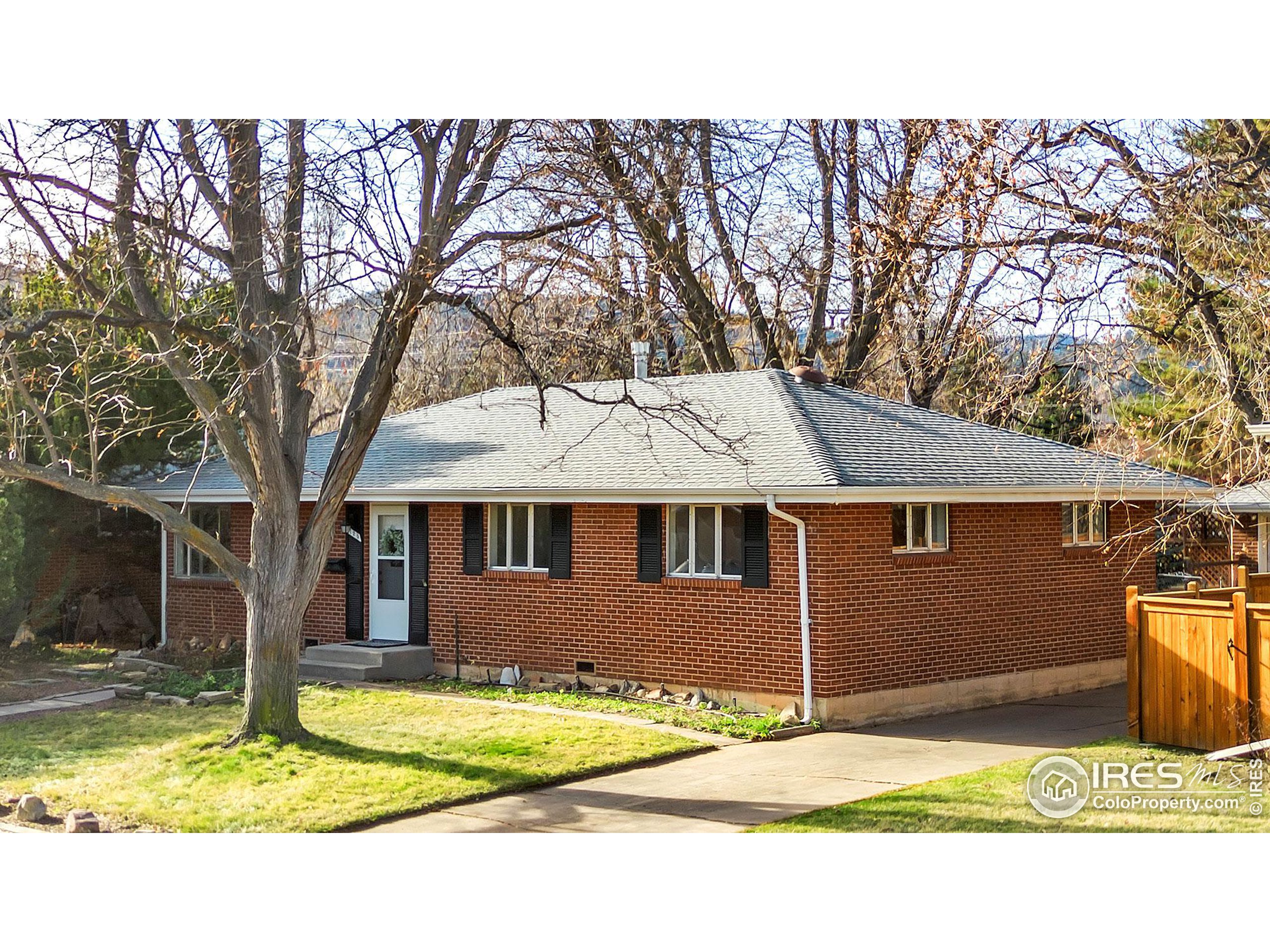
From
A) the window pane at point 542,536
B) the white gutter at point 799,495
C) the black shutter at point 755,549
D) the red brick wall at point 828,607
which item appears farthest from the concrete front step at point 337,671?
the black shutter at point 755,549

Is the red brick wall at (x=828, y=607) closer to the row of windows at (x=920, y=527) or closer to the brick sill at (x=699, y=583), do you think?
the brick sill at (x=699, y=583)

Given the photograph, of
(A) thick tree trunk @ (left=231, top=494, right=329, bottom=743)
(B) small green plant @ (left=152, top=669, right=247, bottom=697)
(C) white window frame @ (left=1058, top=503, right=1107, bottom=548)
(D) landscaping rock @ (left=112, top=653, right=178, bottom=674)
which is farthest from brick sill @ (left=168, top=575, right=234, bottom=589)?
(C) white window frame @ (left=1058, top=503, right=1107, bottom=548)

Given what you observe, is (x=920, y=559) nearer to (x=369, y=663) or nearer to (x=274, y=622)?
(x=274, y=622)

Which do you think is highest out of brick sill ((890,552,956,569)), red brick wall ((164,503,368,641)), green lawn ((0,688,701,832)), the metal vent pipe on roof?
the metal vent pipe on roof

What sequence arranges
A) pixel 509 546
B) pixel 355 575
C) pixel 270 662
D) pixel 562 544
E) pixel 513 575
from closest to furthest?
1. pixel 270 662
2. pixel 562 544
3. pixel 513 575
4. pixel 509 546
5. pixel 355 575

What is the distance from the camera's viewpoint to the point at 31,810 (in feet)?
34.4

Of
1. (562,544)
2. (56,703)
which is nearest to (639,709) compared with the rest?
(562,544)

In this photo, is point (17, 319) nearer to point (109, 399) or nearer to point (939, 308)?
point (109, 399)

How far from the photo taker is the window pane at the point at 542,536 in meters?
16.9

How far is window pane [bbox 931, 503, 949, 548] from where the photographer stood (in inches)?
608

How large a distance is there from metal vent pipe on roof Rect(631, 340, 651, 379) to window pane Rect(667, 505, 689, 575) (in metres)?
Result: 4.21

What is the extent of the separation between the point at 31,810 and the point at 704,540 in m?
7.81

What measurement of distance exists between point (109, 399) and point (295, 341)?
6.07 ft

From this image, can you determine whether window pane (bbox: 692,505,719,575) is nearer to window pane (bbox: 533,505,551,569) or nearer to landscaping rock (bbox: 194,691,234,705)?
window pane (bbox: 533,505,551,569)
